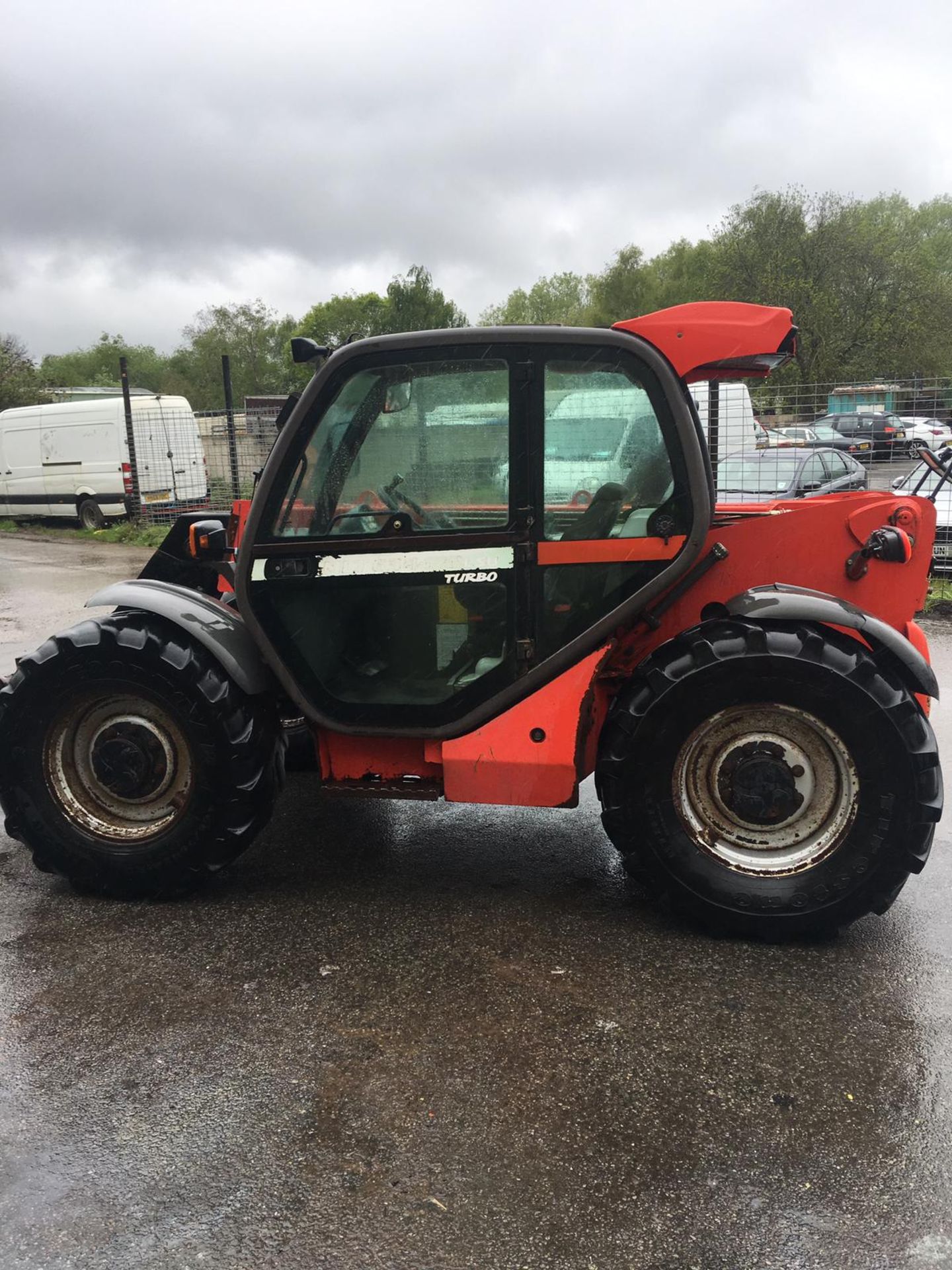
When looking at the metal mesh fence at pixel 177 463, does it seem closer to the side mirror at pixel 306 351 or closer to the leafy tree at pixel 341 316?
the side mirror at pixel 306 351

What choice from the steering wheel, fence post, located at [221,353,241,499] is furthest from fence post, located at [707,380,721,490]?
fence post, located at [221,353,241,499]

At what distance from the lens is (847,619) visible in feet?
10.5

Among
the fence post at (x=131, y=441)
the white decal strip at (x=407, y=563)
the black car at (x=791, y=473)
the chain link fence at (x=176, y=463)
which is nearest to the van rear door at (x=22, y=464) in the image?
the fence post at (x=131, y=441)

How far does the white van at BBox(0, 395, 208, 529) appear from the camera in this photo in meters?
17.1

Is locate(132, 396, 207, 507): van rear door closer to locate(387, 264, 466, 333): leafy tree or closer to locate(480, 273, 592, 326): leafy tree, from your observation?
locate(387, 264, 466, 333): leafy tree

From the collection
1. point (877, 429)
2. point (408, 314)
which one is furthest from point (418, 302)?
point (877, 429)

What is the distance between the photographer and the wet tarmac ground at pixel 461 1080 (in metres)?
2.08

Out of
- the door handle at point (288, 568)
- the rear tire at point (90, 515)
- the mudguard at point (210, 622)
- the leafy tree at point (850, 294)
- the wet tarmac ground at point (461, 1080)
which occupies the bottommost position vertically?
the wet tarmac ground at point (461, 1080)

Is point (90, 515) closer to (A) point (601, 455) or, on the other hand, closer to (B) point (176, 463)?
(B) point (176, 463)

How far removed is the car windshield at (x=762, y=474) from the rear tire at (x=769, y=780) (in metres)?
7.82

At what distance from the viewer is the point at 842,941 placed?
3.27 meters

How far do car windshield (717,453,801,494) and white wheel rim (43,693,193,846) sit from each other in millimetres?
8239

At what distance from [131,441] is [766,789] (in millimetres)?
15354

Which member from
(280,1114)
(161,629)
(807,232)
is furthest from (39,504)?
(807,232)
